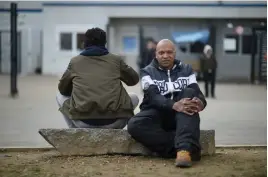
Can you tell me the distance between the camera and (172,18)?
2641 centimetres

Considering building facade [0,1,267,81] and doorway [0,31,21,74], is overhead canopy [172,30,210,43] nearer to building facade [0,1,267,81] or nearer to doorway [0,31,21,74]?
building facade [0,1,267,81]

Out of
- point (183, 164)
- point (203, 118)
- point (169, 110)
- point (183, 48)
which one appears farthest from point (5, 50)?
point (183, 164)

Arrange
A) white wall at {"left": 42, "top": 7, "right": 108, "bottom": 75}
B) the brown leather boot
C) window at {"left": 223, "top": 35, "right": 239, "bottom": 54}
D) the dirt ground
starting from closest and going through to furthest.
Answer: the dirt ground, the brown leather boot, window at {"left": 223, "top": 35, "right": 239, "bottom": 54}, white wall at {"left": 42, "top": 7, "right": 108, "bottom": 75}

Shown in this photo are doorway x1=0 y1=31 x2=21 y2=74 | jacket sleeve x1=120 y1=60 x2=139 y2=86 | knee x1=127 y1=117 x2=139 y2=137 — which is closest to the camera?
knee x1=127 y1=117 x2=139 y2=137

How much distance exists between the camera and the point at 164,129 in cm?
611

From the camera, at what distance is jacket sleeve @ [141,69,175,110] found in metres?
5.85

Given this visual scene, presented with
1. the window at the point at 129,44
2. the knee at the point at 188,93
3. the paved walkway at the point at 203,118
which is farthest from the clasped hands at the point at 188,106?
the window at the point at 129,44

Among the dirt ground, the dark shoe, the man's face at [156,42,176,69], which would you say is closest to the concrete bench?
the dirt ground

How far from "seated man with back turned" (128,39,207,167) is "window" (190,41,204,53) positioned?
64.0 feet

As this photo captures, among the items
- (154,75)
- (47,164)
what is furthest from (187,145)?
(47,164)

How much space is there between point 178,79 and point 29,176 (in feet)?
6.02

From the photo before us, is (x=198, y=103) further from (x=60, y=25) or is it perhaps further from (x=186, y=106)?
(x=60, y=25)

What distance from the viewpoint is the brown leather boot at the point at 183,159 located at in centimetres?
554

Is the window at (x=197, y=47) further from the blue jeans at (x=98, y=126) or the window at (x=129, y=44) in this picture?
the blue jeans at (x=98, y=126)
